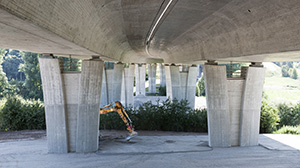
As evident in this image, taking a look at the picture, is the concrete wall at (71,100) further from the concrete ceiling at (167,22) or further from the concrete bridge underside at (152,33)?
the concrete ceiling at (167,22)

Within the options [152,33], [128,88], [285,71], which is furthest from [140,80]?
[285,71]

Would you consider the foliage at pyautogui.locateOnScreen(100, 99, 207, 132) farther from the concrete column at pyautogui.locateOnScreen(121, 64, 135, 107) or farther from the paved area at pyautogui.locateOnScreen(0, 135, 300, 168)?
the concrete column at pyautogui.locateOnScreen(121, 64, 135, 107)

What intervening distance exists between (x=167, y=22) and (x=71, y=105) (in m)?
Result: 6.87

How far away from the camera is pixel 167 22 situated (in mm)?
11711

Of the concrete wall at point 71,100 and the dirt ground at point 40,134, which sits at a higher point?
the concrete wall at point 71,100

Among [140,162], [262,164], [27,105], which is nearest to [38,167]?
[140,162]

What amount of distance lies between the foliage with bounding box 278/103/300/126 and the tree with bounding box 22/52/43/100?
40.4 m

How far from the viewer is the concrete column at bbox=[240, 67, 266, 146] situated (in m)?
16.2

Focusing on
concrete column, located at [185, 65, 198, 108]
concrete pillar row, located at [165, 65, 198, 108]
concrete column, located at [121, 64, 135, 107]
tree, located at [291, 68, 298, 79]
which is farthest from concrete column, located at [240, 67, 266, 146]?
tree, located at [291, 68, 298, 79]

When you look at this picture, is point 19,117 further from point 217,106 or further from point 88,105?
point 217,106

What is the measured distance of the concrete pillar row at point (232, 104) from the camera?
16.1m

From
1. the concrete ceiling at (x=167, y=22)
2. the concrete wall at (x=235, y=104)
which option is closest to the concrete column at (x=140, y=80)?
the concrete wall at (x=235, y=104)

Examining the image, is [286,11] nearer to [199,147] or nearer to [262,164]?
[262,164]

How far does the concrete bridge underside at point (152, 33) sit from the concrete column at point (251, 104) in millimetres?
56
